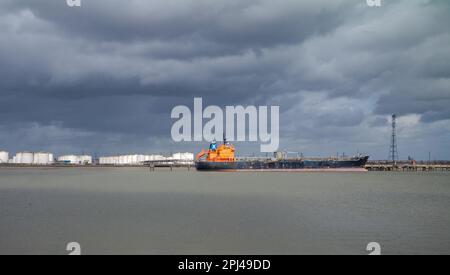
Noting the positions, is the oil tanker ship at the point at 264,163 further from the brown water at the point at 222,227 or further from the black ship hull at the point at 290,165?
the brown water at the point at 222,227

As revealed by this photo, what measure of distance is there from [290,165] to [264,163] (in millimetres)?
7251

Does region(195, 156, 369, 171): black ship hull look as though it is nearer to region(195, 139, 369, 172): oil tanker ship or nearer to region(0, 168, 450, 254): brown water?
region(195, 139, 369, 172): oil tanker ship

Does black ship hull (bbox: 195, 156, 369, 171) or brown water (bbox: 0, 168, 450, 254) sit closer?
brown water (bbox: 0, 168, 450, 254)

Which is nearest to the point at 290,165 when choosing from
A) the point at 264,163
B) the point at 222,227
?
the point at 264,163

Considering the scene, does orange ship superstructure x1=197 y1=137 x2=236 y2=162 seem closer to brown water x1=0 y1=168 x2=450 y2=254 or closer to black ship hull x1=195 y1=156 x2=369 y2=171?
black ship hull x1=195 y1=156 x2=369 y2=171

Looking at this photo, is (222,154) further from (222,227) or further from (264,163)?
(222,227)

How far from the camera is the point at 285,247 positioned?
58.2 ft

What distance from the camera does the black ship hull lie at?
117 metres

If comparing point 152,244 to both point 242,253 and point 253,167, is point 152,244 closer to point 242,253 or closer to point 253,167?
point 242,253

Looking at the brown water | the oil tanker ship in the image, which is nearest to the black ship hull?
the oil tanker ship

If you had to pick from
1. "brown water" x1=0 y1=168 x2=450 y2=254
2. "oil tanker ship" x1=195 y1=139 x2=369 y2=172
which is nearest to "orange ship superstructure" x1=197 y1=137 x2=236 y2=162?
"oil tanker ship" x1=195 y1=139 x2=369 y2=172

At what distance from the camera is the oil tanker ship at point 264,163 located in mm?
117438

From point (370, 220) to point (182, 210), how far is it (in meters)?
11.7

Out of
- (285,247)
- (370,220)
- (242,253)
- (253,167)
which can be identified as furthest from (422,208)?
(253,167)
